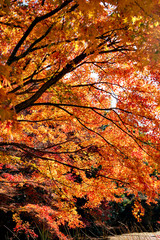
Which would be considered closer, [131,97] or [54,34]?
[54,34]

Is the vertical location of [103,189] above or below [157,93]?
below

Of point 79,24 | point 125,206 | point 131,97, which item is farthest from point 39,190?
point 79,24

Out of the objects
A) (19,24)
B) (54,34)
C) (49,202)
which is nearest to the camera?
(54,34)

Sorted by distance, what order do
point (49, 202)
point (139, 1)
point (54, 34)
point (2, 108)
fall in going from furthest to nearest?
point (49, 202) → point (54, 34) → point (139, 1) → point (2, 108)

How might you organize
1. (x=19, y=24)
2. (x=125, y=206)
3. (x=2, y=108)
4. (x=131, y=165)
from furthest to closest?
(x=125, y=206) → (x=131, y=165) → (x=19, y=24) → (x=2, y=108)

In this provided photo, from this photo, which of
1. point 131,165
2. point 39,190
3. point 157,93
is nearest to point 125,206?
point 39,190

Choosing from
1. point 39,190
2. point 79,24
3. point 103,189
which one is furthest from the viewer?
point 39,190

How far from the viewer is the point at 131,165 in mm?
4812

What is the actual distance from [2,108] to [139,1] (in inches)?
66.5

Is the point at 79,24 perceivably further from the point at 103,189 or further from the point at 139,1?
the point at 103,189

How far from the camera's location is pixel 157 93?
4605 mm

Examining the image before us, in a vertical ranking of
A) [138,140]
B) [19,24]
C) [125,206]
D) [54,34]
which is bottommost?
[125,206]

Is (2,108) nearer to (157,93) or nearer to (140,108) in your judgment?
(140,108)

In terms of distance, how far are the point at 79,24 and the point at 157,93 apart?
2.60 meters
